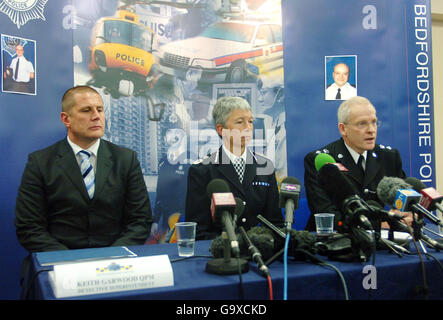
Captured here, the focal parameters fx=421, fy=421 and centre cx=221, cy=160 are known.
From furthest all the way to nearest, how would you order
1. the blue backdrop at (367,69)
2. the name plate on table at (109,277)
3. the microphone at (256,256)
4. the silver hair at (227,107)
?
1. the blue backdrop at (367,69)
2. the silver hair at (227,107)
3. the microphone at (256,256)
4. the name plate on table at (109,277)

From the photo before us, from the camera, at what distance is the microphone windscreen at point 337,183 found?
1.59m

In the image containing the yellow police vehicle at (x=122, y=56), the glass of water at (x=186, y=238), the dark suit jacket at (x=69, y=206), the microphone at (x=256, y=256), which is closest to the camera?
the microphone at (x=256, y=256)

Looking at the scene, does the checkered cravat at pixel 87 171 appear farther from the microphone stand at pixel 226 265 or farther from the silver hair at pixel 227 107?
the microphone stand at pixel 226 265

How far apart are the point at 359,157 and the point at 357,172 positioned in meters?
0.12

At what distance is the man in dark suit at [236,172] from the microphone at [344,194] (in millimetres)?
1018

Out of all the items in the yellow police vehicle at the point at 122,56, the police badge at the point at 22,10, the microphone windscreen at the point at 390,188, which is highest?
the police badge at the point at 22,10

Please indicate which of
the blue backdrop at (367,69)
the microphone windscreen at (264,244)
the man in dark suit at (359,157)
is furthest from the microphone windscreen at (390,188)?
the blue backdrop at (367,69)

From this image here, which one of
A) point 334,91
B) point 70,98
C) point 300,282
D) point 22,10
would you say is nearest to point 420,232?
point 300,282

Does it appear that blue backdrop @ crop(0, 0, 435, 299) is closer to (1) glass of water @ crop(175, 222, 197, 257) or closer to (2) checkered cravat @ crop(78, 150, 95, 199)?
(2) checkered cravat @ crop(78, 150, 95, 199)

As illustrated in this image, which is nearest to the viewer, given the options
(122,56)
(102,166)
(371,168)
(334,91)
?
(102,166)

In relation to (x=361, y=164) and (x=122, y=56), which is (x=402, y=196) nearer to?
(x=361, y=164)

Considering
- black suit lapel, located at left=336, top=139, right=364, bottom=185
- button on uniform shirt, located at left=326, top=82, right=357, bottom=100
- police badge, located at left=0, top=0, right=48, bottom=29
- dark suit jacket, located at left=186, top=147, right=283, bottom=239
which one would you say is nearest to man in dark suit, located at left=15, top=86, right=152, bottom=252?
dark suit jacket, located at left=186, top=147, right=283, bottom=239

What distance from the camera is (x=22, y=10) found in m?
2.98

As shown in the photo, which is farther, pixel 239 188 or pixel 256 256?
pixel 239 188
